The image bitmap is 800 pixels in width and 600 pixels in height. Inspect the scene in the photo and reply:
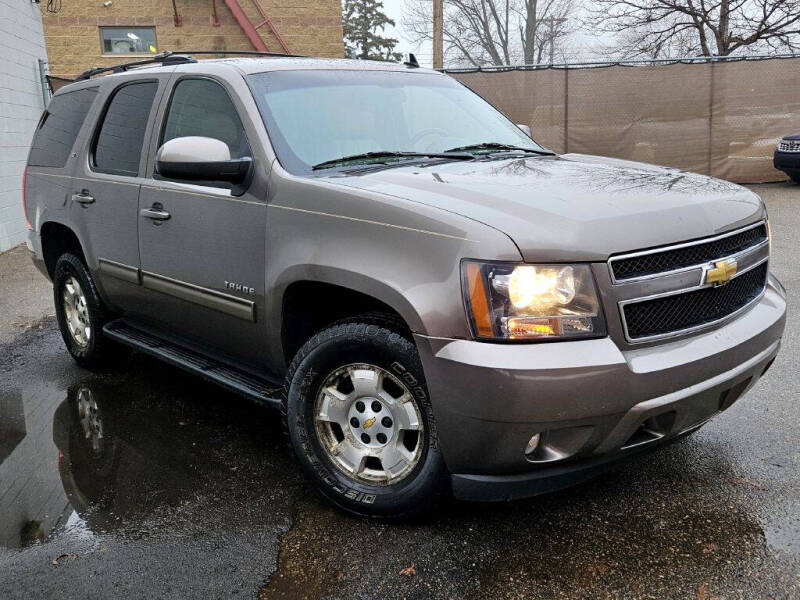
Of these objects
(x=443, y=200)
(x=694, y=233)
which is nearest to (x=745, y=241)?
(x=694, y=233)

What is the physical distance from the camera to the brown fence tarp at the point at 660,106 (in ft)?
46.0

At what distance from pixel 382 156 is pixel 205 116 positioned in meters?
0.98

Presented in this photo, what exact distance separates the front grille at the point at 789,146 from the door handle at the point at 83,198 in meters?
12.8

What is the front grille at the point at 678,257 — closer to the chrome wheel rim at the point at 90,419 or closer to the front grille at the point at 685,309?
the front grille at the point at 685,309

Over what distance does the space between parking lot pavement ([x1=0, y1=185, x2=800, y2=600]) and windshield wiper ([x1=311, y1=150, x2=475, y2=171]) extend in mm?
1458

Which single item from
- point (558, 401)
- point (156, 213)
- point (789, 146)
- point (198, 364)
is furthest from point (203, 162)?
point (789, 146)

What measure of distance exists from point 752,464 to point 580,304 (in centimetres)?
155

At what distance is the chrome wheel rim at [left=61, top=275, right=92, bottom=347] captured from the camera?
5098 mm

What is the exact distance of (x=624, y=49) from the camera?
29641 millimetres

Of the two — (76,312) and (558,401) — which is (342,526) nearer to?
(558,401)

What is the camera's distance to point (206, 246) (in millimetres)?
3682

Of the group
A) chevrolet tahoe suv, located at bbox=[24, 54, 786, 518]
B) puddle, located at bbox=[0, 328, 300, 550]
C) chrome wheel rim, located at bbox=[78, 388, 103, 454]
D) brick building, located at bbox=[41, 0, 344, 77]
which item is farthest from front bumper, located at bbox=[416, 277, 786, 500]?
brick building, located at bbox=[41, 0, 344, 77]

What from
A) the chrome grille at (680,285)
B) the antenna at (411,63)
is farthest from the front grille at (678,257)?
the antenna at (411,63)

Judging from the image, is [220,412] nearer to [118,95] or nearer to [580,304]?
[118,95]
